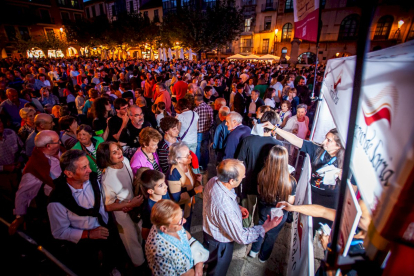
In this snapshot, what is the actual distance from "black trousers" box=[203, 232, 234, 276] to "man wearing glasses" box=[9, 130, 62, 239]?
217 cm

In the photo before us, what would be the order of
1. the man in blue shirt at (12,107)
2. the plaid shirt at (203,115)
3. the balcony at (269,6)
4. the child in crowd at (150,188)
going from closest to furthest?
the child in crowd at (150,188) < the plaid shirt at (203,115) < the man in blue shirt at (12,107) < the balcony at (269,6)

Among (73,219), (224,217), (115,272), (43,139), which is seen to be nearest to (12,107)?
(43,139)

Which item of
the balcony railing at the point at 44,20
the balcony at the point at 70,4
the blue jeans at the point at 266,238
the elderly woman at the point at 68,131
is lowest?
the blue jeans at the point at 266,238

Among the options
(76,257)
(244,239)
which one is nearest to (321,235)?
(244,239)

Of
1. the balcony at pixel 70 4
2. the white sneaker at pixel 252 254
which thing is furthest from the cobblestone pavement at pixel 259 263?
the balcony at pixel 70 4

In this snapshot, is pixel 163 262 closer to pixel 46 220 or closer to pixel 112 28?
pixel 46 220

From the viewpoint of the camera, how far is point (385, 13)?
25.1 m

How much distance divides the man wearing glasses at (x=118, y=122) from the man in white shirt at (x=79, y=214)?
4.92ft

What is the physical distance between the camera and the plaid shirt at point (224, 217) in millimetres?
2059

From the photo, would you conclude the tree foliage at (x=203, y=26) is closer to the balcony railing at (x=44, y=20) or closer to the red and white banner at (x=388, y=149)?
Answer: the red and white banner at (x=388, y=149)

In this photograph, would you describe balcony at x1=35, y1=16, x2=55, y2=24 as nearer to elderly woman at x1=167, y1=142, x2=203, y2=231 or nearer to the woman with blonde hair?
elderly woman at x1=167, y1=142, x2=203, y2=231

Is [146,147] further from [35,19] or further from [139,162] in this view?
[35,19]

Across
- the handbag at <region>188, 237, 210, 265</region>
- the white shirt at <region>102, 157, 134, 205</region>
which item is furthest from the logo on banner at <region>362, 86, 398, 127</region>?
the white shirt at <region>102, 157, 134, 205</region>

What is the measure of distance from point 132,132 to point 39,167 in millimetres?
1481
